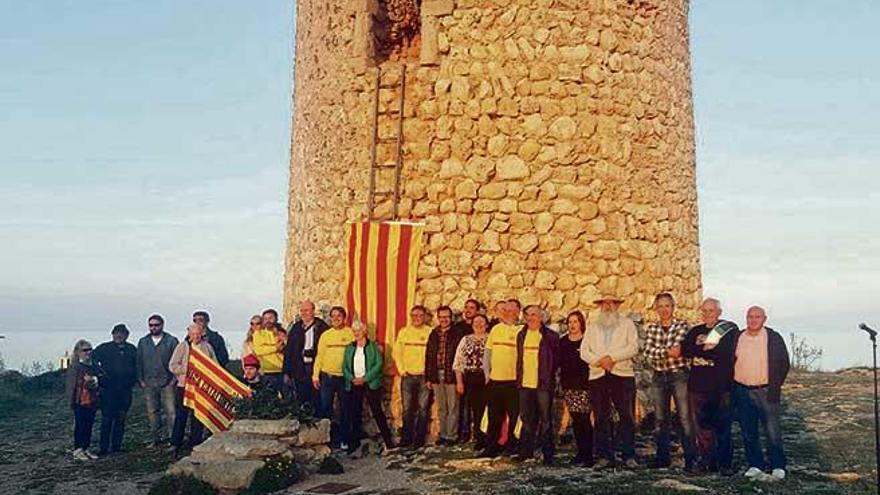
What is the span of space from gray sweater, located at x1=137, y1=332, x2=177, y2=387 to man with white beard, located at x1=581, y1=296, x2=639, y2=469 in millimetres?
5683

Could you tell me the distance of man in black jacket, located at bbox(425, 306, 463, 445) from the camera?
1021 centimetres

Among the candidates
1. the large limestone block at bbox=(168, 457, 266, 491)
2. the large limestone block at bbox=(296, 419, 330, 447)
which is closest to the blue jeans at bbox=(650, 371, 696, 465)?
the large limestone block at bbox=(296, 419, 330, 447)

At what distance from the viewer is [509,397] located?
973 cm

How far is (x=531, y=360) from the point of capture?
940cm

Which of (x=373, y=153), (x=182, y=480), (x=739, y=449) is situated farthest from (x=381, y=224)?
(x=739, y=449)

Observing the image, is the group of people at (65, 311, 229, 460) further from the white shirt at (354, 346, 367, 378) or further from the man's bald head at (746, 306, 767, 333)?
the man's bald head at (746, 306, 767, 333)

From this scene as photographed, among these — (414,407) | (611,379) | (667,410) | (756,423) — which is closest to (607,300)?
(611,379)

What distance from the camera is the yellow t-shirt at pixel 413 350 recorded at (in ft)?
34.2

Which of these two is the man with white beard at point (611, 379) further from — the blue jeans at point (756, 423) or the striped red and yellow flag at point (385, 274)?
the striped red and yellow flag at point (385, 274)

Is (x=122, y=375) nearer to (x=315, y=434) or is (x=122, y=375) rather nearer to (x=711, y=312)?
(x=315, y=434)

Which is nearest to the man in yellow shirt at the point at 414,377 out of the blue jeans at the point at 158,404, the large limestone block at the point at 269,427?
the large limestone block at the point at 269,427

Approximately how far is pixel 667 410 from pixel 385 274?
3.89 meters

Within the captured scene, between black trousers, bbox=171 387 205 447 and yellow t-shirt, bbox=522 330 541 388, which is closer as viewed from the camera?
yellow t-shirt, bbox=522 330 541 388

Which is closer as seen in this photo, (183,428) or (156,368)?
(183,428)
